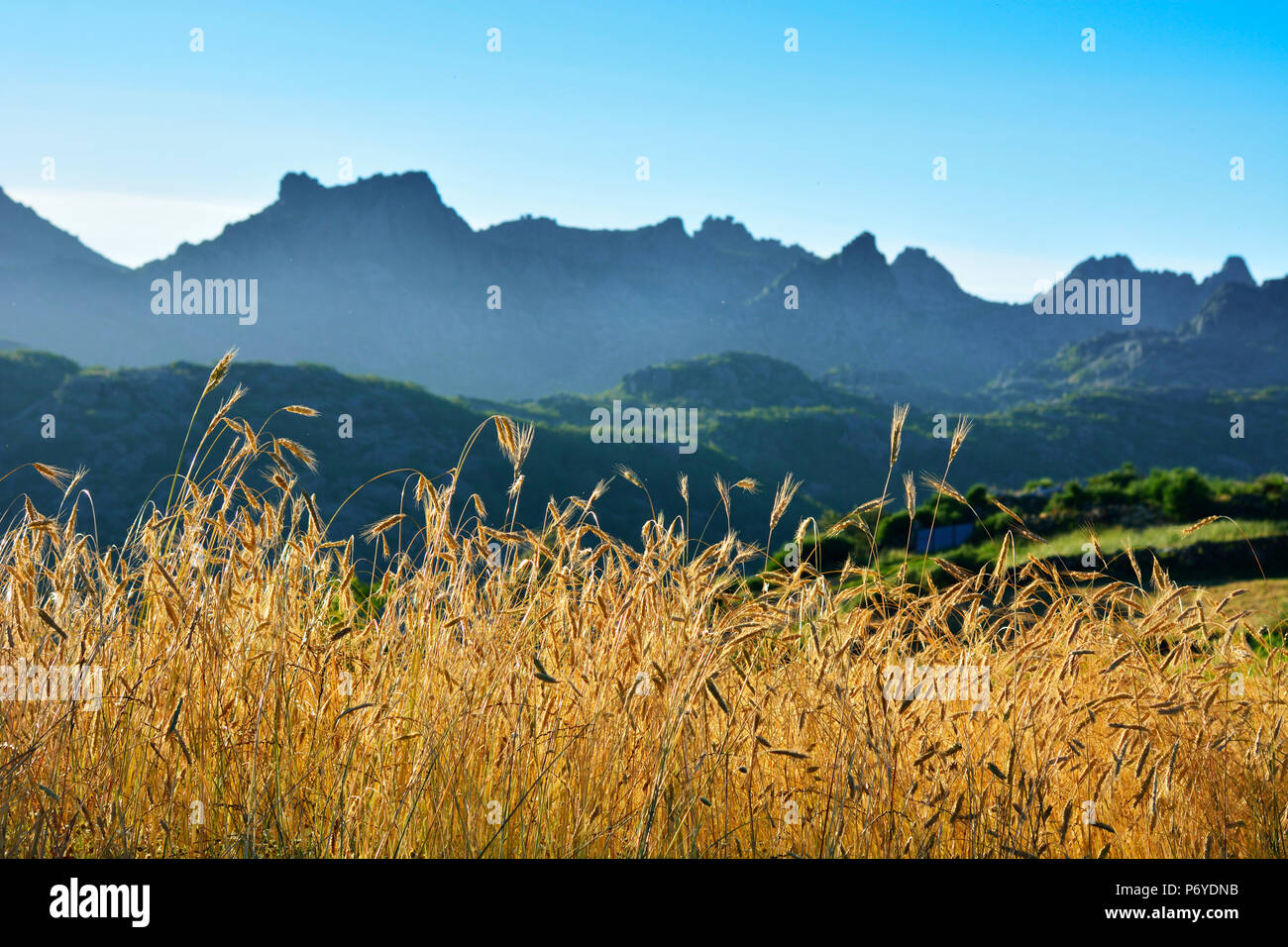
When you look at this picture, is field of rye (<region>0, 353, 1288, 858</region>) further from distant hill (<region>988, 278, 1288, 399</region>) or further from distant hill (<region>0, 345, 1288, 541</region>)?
distant hill (<region>988, 278, 1288, 399</region>)

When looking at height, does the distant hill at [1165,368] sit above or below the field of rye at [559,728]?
above

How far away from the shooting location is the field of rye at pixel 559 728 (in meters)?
2.50

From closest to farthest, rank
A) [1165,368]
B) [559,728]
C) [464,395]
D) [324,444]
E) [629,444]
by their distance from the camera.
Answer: [559,728] < [324,444] < [629,444] < [464,395] < [1165,368]

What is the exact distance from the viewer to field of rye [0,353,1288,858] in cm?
250

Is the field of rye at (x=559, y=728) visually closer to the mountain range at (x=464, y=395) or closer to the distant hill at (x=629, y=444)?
the mountain range at (x=464, y=395)

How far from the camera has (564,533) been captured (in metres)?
3.19

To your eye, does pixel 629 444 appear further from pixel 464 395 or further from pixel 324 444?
pixel 464 395

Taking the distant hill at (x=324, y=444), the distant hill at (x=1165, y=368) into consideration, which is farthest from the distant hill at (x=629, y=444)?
the distant hill at (x=1165, y=368)

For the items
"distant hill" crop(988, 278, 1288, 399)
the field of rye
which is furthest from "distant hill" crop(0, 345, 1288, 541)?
the field of rye

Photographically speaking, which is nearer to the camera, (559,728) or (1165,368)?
(559,728)

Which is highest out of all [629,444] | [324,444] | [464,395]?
[464,395]

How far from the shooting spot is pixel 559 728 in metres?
2.56

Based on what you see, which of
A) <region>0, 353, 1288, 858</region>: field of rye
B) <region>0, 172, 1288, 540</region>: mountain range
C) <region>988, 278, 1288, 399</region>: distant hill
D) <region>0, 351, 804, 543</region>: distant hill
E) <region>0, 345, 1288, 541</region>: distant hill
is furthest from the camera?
<region>988, 278, 1288, 399</region>: distant hill

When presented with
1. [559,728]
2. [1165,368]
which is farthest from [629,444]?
[1165,368]
